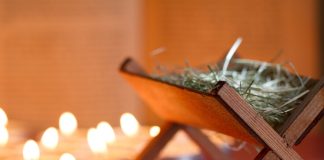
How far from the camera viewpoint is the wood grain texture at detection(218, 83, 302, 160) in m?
0.60

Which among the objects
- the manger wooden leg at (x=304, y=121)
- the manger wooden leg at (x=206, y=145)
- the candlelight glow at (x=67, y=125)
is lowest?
the manger wooden leg at (x=304, y=121)

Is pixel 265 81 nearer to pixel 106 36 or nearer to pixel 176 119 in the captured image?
pixel 176 119

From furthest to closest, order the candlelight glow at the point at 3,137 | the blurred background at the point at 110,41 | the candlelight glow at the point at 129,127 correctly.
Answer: the blurred background at the point at 110,41 → the candlelight glow at the point at 129,127 → the candlelight glow at the point at 3,137

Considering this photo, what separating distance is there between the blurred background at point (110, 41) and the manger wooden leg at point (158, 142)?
4.04 feet

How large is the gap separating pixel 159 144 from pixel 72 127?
0.47 m

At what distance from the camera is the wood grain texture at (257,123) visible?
60 centimetres

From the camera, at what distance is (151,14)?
7.32 feet

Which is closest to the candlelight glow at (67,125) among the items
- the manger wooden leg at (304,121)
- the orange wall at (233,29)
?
the manger wooden leg at (304,121)

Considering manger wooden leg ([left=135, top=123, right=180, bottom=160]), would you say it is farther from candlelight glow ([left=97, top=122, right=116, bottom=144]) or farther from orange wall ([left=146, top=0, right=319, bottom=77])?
orange wall ([left=146, top=0, right=319, bottom=77])

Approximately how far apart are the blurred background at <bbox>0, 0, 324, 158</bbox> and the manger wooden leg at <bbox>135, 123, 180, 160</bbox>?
1231 millimetres

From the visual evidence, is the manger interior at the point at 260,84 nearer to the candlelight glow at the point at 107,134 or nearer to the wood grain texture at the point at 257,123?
the wood grain texture at the point at 257,123

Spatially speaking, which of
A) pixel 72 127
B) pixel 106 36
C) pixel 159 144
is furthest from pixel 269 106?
pixel 106 36

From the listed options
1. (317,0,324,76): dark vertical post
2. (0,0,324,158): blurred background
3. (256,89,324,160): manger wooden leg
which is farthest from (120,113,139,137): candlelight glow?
(317,0,324,76): dark vertical post

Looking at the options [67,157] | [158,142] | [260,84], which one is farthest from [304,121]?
[67,157]
